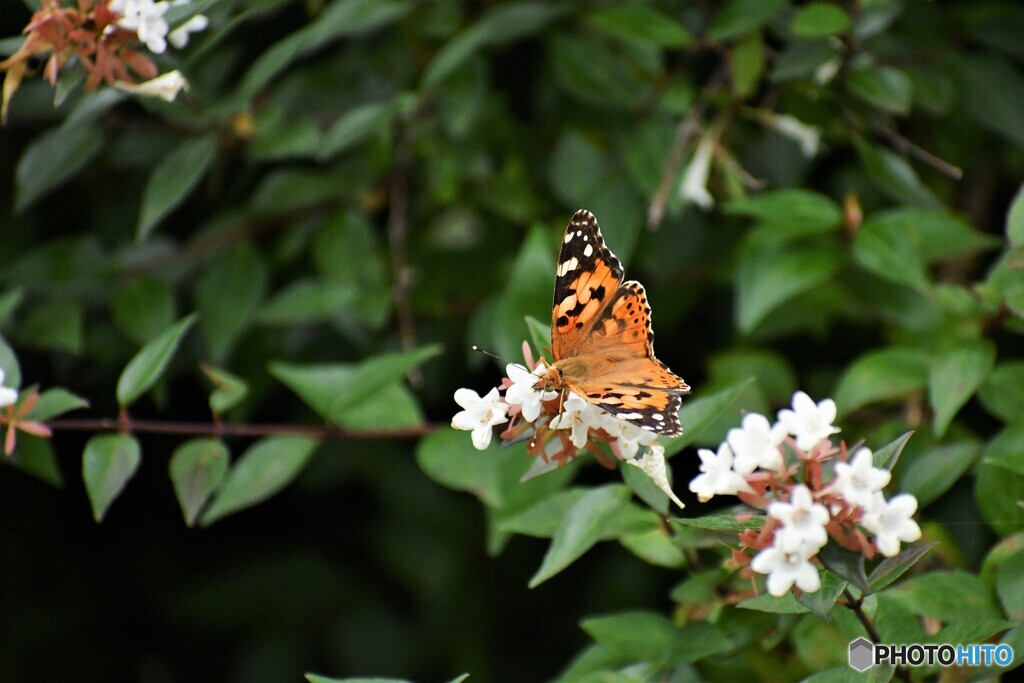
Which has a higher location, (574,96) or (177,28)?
(177,28)

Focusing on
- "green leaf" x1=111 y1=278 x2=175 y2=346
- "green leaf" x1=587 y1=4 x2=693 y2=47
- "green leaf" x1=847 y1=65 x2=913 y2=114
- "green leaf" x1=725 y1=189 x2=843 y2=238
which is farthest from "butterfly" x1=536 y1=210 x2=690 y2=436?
"green leaf" x1=111 y1=278 x2=175 y2=346

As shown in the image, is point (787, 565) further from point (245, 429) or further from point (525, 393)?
point (245, 429)

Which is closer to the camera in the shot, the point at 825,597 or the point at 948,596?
the point at 825,597

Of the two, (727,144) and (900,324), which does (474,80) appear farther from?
(900,324)

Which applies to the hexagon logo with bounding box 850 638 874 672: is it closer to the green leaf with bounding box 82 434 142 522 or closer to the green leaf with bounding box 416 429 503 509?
the green leaf with bounding box 416 429 503 509

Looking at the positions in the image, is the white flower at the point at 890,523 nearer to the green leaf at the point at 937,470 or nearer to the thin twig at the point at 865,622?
the thin twig at the point at 865,622

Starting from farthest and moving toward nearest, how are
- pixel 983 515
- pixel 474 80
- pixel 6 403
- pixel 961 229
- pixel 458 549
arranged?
pixel 458 549 → pixel 474 80 → pixel 961 229 → pixel 983 515 → pixel 6 403

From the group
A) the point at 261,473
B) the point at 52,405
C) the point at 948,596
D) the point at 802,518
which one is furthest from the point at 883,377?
the point at 52,405

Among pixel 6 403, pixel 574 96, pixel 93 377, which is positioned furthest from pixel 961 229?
pixel 93 377
